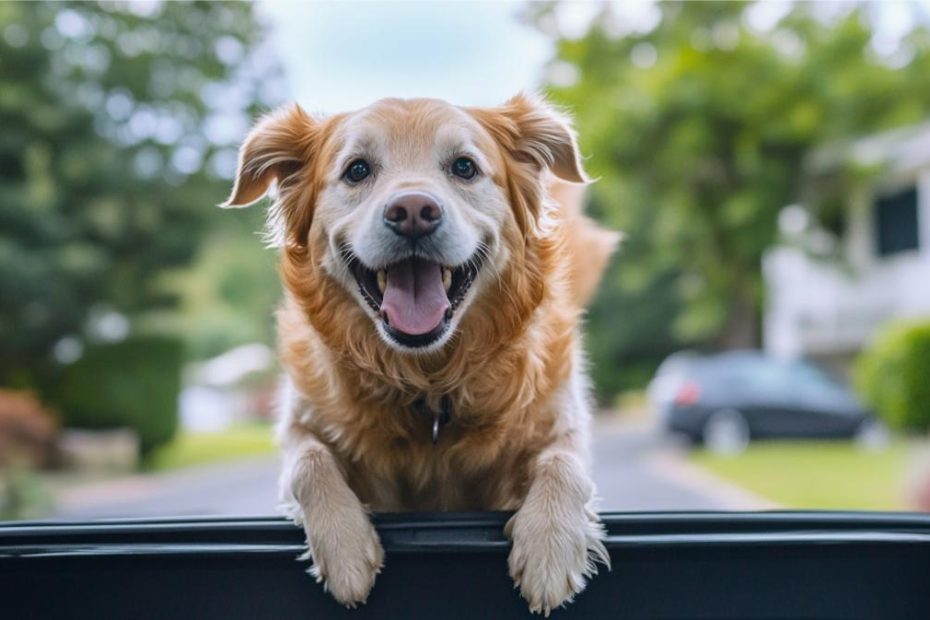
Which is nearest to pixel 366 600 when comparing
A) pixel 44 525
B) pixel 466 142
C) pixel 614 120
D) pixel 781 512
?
pixel 44 525

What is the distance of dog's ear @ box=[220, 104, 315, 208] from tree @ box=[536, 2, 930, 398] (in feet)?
52.3

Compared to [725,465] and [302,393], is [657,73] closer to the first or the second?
[725,465]

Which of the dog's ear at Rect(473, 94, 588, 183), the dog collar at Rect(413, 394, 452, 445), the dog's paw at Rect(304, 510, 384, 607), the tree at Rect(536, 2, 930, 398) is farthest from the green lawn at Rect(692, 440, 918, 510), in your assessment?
the dog's paw at Rect(304, 510, 384, 607)

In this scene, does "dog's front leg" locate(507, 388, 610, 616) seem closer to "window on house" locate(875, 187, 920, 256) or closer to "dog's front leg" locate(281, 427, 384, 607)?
"dog's front leg" locate(281, 427, 384, 607)

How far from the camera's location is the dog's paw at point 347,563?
1.77 m

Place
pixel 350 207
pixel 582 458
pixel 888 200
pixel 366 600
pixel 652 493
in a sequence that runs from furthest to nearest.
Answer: pixel 888 200, pixel 652 493, pixel 582 458, pixel 350 207, pixel 366 600

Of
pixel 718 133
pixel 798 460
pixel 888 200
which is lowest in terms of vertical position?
pixel 798 460

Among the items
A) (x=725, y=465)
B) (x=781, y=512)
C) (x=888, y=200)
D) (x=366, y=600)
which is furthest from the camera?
(x=888, y=200)

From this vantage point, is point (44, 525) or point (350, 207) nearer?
point (44, 525)

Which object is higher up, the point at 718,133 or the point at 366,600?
the point at 718,133

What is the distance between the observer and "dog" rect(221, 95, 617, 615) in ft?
7.54

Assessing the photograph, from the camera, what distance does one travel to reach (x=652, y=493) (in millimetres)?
10969

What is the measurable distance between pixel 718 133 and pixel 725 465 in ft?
26.9

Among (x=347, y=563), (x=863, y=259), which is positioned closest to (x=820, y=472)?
(x=863, y=259)
